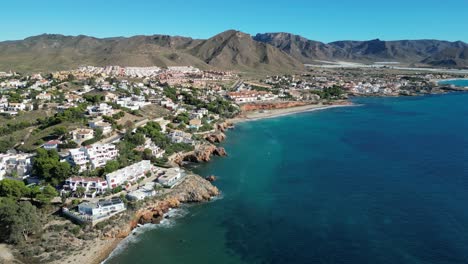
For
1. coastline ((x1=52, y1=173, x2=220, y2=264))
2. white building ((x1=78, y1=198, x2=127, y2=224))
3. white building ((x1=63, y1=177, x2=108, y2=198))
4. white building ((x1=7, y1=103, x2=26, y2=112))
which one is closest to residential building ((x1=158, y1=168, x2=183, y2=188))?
coastline ((x1=52, y1=173, x2=220, y2=264))

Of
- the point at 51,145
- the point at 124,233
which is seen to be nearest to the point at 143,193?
the point at 124,233

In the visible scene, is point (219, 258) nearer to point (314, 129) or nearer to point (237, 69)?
point (314, 129)

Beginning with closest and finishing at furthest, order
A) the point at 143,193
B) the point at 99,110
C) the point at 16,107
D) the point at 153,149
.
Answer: the point at 143,193, the point at 153,149, the point at 99,110, the point at 16,107

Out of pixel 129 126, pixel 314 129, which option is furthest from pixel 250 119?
pixel 129 126

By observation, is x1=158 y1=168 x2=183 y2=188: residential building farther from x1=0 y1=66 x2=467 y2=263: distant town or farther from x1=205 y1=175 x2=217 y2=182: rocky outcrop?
x1=205 y1=175 x2=217 y2=182: rocky outcrop

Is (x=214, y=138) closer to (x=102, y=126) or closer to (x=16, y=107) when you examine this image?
(x=102, y=126)

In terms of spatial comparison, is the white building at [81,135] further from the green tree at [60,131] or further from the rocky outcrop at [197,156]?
the rocky outcrop at [197,156]
